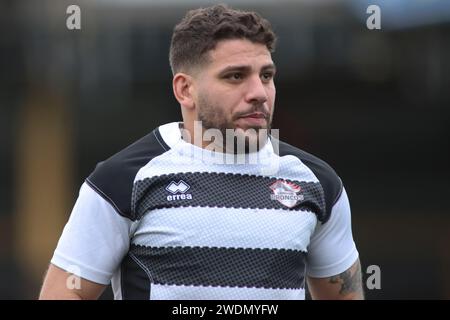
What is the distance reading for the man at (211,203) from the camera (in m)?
2.87

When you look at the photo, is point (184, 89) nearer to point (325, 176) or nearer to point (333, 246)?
point (325, 176)

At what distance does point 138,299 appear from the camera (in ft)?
9.48

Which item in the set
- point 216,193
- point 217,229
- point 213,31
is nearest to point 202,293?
point 217,229

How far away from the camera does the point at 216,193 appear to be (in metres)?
2.95

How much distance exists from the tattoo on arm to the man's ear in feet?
2.42

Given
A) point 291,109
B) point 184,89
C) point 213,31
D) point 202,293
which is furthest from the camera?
point 291,109

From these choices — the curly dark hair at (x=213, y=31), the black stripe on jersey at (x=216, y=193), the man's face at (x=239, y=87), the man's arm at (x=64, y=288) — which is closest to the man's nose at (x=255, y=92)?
the man's face at (x=239, y=87)

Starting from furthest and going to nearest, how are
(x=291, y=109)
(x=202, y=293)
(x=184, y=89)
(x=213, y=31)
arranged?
(x=291, y=109)
(x=184, y=89)
(x=213, y=31)
(x=202, y=293)

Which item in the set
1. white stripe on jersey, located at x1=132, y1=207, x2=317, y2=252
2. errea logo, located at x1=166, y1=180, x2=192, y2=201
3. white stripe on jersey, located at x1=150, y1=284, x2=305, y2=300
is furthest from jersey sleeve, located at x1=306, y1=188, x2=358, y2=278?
errea logo, located at x1=166, y1=180, x2=192, y2=201

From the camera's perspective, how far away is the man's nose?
291 centimetres

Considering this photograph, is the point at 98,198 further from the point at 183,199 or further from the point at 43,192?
the point at 43,192

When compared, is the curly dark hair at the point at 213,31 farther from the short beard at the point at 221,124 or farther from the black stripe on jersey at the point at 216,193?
the black stripe on jersey at the point at 216,193

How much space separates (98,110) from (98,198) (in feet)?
26.1

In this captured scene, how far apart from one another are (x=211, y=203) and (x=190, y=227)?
0.11 metres
